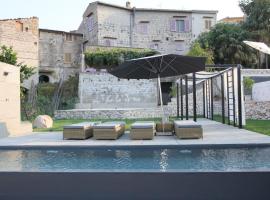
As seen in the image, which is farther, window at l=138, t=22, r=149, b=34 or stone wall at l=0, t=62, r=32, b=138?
window at l=138, t=22, r=149, b=34

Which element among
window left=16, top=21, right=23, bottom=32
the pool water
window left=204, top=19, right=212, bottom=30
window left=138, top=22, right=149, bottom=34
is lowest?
the pool water

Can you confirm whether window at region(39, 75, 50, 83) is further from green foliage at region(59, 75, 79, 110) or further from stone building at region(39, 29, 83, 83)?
green foliage at region(59, 75, 79, 110)

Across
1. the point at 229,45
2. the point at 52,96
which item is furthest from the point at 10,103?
the point at 229,45

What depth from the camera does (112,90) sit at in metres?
28.2

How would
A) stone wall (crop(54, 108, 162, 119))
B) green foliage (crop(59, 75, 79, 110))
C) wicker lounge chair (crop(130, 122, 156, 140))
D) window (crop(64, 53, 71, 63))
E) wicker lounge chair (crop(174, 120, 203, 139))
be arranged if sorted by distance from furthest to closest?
window (crop(64, 53, 71, 63)) → green foliage (crop(59, 75, 79, 110)) → stone wall (crop(54, 108, 162, 119)) → wicker lounge chair (crop(130, 122, 156, 140)) → wicker lounge chair (crop(174, 120, 203, 139))

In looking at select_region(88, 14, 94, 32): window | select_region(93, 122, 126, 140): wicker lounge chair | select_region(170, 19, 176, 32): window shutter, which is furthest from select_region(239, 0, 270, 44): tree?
select_region(93, 122, 126, 140): wicker lounge chair

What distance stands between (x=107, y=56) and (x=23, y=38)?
814 centimetres

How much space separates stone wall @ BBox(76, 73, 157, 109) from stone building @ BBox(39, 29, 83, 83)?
6145 mm

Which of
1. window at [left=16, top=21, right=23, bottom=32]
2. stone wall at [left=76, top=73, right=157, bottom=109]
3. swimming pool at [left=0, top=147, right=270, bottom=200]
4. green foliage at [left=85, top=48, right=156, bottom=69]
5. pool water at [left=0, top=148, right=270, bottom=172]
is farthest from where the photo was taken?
window at [left=16, top=21, right=23, bottom=32]

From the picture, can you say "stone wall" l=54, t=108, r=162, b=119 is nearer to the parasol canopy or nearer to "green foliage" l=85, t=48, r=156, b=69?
the parasol canopy

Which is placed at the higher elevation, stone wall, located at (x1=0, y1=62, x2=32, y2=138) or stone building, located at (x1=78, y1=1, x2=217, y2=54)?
stone building, located at (x1=78, y1=1, x2=217, y2=54)

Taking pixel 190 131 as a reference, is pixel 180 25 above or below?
above

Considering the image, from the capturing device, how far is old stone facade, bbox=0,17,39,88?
101ft

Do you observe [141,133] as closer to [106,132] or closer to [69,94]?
[106,132]
